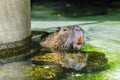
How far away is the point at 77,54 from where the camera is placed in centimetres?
515

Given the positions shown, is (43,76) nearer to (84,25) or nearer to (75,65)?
(75,65)

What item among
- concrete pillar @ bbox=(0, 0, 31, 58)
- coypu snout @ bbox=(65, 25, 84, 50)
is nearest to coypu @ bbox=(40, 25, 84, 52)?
coypu snout @ bbox=(65, 25, 84, 50)

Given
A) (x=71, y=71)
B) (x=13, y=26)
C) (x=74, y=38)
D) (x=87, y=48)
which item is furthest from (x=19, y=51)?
(x=71, y=71)

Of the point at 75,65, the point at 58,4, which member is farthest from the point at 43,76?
the point at 58,4

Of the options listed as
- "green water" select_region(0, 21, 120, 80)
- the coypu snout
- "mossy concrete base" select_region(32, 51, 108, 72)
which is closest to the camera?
"green water" select_region(0, 21, 120, 80)

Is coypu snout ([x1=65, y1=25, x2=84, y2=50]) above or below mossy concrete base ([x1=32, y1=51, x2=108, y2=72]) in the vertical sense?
above

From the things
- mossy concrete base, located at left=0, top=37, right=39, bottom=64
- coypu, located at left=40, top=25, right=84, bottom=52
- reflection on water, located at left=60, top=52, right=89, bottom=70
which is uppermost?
coypu, located at left=40, top=25, right=84, bottom=52

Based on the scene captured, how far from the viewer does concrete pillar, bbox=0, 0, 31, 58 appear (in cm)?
510

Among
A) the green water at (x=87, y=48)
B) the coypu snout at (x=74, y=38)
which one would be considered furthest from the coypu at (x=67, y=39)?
the green water at (x=87, y=48)

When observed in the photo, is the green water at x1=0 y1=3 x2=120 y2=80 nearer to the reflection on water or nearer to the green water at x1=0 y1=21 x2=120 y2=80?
the green water at x1=0 y1=21 x2=120 y2=80

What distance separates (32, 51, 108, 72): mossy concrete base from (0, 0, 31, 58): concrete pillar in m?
0.48

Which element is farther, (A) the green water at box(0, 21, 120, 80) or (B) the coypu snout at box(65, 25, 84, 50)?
(B) the coypu snout at box(65, 25, 84, 50)

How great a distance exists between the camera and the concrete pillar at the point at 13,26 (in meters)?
5.10

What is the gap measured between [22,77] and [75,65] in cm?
85
